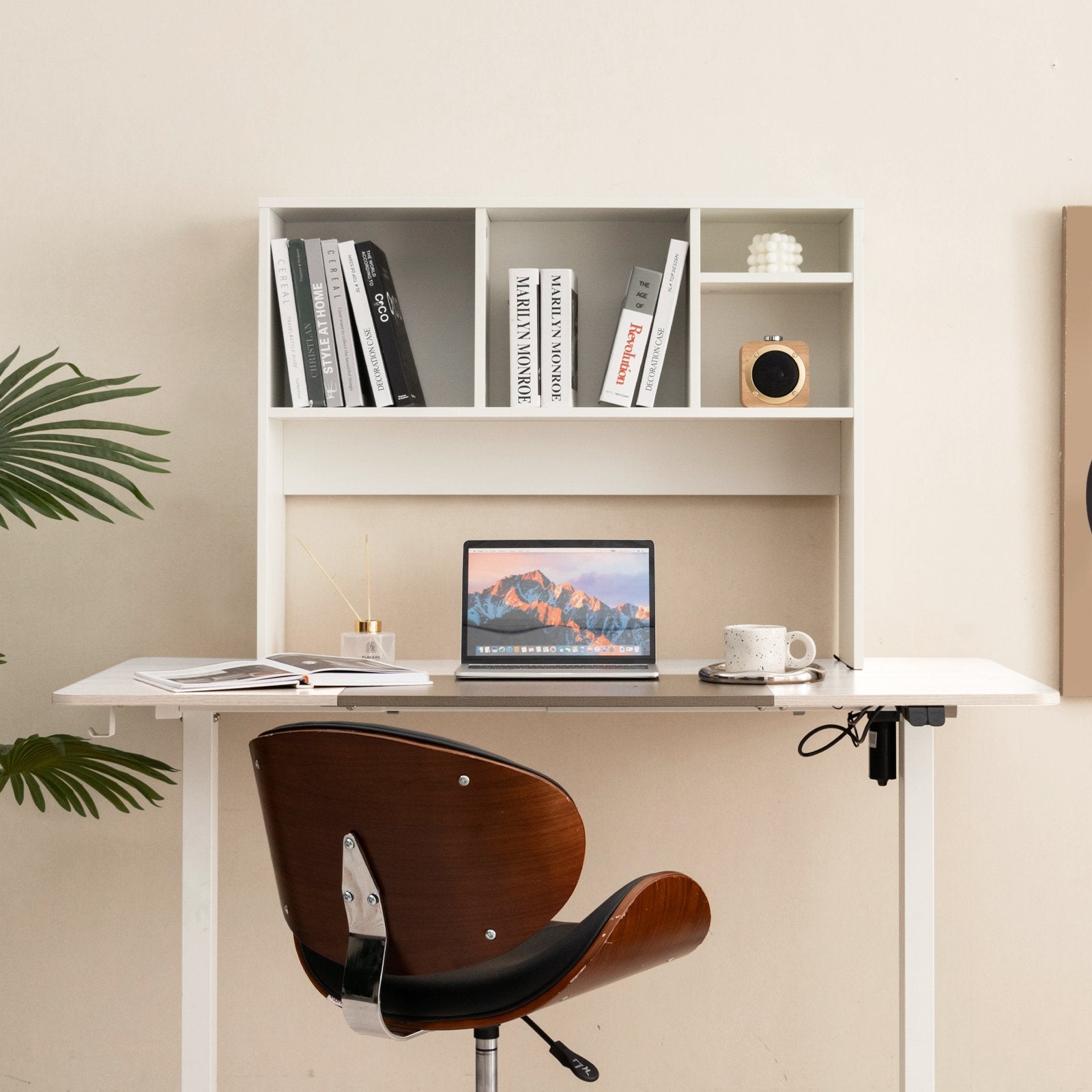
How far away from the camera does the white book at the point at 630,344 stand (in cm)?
181

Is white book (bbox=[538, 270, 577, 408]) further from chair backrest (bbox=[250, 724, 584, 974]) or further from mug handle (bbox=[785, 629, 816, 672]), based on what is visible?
chair backrest (bbox=[250, 724, 584, 974])

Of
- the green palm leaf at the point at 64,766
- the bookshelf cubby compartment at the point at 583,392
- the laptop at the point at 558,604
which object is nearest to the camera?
the green palm leaf at the point at 64,766

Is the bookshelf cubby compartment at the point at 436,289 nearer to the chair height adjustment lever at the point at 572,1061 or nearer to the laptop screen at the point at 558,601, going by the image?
the laptop screen at the point at 558,601

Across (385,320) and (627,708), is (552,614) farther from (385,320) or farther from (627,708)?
(385,320)

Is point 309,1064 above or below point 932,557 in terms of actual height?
below

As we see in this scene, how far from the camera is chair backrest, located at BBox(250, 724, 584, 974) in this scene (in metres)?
1.12

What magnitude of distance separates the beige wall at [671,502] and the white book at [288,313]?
0.75 ft

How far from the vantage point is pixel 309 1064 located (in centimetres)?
202

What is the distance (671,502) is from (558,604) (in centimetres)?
36

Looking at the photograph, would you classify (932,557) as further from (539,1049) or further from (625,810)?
(539,1049)

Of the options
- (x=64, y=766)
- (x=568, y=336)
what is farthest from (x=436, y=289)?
(x=64, y=766)

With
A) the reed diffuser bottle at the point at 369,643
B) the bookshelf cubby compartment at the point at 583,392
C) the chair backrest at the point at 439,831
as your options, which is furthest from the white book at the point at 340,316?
the chair backrest at the point at 439,831

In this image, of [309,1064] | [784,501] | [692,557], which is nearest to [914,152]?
[784,501]

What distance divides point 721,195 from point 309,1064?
5.90 feet
